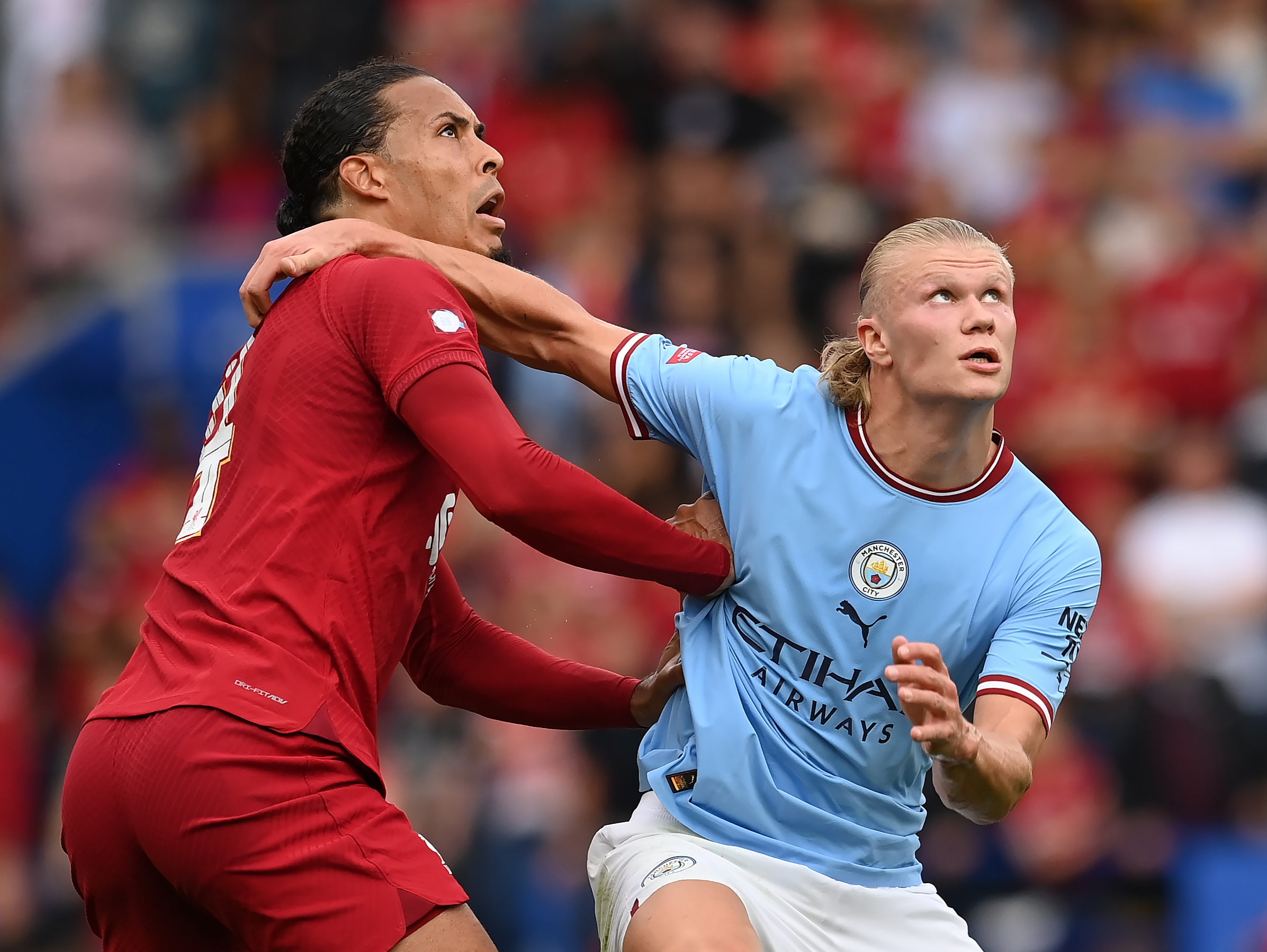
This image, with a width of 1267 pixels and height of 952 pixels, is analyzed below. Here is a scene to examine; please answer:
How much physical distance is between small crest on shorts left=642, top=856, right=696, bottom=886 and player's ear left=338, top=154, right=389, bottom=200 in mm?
1733

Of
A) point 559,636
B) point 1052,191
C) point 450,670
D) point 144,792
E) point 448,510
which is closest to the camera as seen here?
point 144,792

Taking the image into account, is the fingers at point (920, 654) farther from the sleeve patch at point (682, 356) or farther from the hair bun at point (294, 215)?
the hair bun at point (294, 215)

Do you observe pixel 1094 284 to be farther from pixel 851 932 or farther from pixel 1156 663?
pixel 851 932

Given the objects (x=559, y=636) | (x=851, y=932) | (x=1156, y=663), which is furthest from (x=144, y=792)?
(x=1156, y=663)

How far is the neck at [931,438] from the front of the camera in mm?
4461

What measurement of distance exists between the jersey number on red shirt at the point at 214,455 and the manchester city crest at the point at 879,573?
149 centimetres

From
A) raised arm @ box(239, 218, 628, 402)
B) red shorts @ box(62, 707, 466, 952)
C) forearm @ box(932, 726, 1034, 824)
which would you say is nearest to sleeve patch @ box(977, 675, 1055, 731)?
forearm @ box(932, 726, 1034, 824)

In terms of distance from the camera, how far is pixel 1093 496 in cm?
961

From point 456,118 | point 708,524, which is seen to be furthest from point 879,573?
point 456,118

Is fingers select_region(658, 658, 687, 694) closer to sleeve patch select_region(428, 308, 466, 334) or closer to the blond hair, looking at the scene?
the blond hair

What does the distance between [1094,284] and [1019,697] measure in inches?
261

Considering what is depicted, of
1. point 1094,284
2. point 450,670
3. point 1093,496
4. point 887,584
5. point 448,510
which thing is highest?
point 1094,284

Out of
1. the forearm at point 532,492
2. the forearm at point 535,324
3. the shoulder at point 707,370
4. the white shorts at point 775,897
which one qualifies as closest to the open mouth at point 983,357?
the shoulder at point 707,370

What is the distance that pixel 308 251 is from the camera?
13.9 feet
